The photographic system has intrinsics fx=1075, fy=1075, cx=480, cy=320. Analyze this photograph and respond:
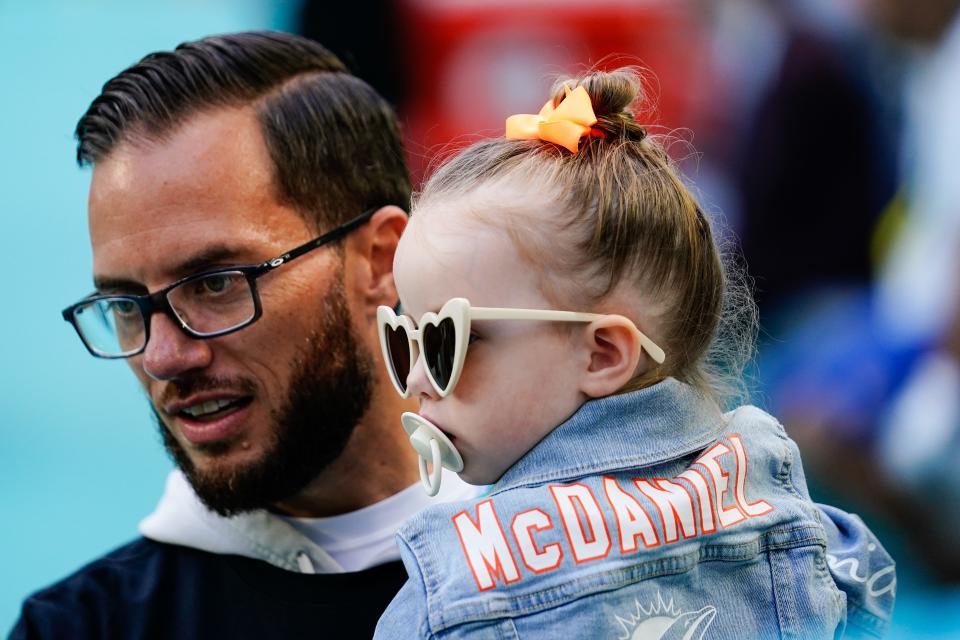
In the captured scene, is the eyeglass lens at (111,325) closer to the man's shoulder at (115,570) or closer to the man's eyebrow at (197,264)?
the man's eyebrow at (197,264)

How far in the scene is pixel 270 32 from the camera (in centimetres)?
246

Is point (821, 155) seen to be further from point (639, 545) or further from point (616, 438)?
point (639, 545)

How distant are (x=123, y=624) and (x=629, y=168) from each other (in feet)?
4.48

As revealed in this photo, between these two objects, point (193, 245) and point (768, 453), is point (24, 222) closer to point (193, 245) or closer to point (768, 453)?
point (193, 245)

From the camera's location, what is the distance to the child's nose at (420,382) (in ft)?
4.76

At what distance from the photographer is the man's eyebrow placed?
2.06 meters

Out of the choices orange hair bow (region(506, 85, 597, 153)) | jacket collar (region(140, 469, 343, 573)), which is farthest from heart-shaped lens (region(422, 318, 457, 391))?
jacket collar (region(140, 469, 343, 573))

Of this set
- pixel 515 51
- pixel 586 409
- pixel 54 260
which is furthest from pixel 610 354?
pixel 54 260

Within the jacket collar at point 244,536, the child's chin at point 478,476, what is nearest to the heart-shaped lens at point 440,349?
the child's chin at point 478,476

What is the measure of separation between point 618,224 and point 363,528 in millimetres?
1081

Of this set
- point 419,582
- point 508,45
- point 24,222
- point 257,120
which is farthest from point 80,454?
point 419,582

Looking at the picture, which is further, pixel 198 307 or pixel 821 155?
pixel 821 155

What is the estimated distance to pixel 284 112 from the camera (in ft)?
7.54

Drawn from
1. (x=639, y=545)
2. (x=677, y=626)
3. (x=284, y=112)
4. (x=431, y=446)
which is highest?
(x=284, y=112)
